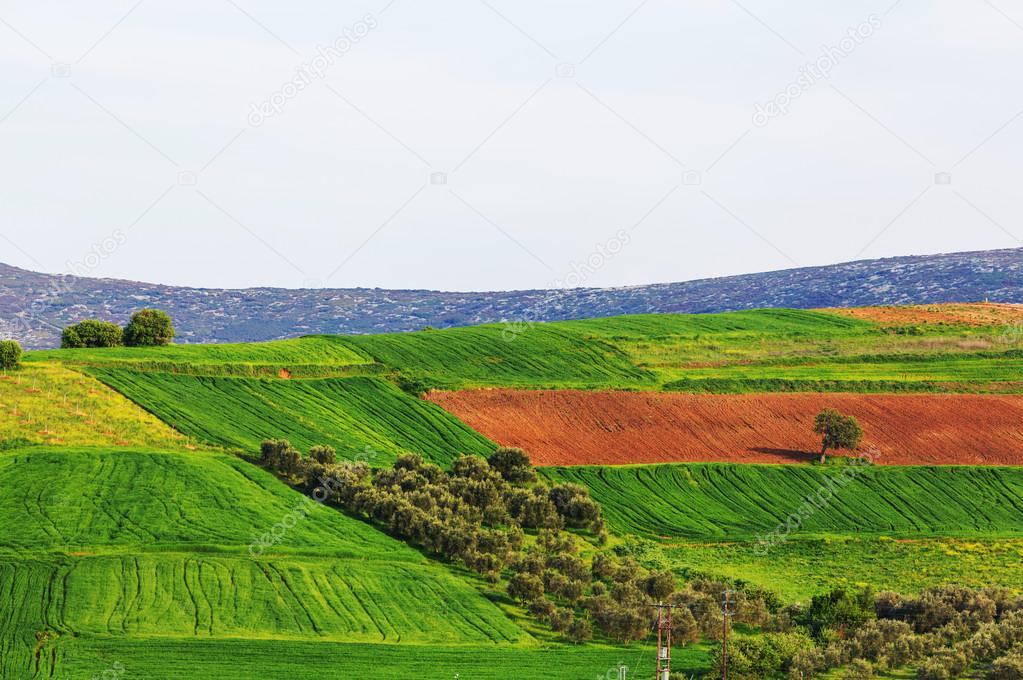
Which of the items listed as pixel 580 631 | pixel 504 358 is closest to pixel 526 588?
pixel 580 631

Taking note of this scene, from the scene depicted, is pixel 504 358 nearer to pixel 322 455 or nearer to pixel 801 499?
pixel 801 499

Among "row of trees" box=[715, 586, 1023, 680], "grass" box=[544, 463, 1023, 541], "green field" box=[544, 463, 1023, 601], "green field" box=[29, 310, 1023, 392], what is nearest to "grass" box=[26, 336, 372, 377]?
"green field" box=[29, 310, 1023, 392]

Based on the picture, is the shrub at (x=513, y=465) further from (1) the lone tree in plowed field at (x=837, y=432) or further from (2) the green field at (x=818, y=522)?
(1) the lone tree in plowed field at (x=837, y=432)

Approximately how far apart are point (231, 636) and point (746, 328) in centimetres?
10925

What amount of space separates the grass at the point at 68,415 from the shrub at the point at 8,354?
2.85 ft

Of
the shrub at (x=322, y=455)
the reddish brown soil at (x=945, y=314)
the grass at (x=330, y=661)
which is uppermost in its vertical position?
the reddish brown soil at (x=945, y=314)

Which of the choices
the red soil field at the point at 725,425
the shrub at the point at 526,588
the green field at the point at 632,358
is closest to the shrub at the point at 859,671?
the shrub at the point at 526,588

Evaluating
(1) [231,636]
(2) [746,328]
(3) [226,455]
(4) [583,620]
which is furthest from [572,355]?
(1) [231,636]

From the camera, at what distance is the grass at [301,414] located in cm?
9544

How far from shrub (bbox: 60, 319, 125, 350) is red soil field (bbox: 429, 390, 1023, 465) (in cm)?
2858

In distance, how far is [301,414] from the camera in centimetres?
10238

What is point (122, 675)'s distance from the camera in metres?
58.7

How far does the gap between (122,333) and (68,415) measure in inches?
1199

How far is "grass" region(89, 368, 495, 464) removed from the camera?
95438 millimetres
